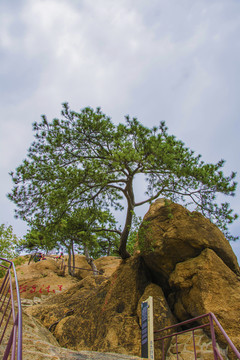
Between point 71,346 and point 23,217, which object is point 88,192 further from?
point 71,346

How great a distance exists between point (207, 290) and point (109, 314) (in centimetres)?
330

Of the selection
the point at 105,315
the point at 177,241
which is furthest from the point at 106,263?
the point at 177,241

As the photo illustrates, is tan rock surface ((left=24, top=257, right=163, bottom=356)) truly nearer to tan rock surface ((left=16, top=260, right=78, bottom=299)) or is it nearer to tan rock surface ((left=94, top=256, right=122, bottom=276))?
tan rock surface ((left=16, top=260, right=78, bottom=299))

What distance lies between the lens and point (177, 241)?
8.78 m

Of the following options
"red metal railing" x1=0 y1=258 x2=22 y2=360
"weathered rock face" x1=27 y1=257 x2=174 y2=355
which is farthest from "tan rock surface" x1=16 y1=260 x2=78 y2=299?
"red metal railing" x1=0 y1=258 x2=22 y2=360

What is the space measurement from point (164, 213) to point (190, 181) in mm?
1580

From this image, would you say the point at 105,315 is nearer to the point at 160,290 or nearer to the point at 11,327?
the point at 160,290

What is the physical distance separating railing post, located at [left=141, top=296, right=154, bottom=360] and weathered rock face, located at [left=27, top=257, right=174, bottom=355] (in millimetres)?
671

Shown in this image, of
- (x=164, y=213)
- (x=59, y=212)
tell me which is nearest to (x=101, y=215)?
(x=59, y=212)

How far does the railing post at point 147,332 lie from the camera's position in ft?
20.6

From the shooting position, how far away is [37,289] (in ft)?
50.4

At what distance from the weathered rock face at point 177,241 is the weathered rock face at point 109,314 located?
801mm

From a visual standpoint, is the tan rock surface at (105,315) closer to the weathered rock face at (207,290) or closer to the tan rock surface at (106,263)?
the weathered rock face at (207,290)

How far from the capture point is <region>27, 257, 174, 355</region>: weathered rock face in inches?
296
